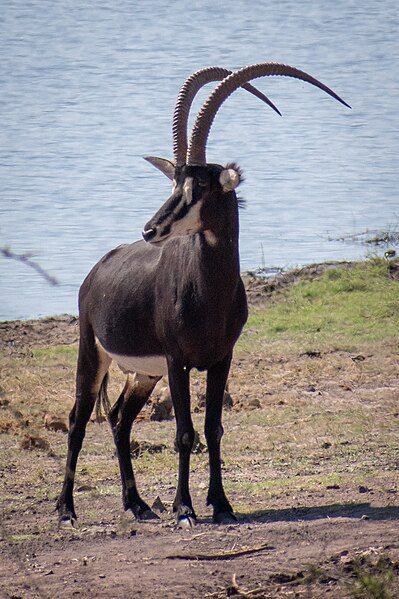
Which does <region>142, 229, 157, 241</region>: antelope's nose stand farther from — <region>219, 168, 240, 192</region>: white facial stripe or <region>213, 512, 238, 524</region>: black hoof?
<region>213, 512, 238, 524</region>: black hoof

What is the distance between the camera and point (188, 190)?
905 centimetres

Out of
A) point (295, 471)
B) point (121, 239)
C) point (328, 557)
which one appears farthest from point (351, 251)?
point (328, 557)

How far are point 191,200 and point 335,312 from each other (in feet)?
23.8

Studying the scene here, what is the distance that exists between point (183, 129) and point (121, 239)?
408 inches

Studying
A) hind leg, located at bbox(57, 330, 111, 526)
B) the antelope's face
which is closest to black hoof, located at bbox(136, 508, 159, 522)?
hind leg, located at bbox(57, 330, 111, 526)

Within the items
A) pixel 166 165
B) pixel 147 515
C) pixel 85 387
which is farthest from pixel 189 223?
pixel 147 515

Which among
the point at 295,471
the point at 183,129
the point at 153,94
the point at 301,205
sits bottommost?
the point at 153,94

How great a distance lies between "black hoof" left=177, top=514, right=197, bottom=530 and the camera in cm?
903

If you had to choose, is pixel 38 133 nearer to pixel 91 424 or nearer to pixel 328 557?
pixel 91 424

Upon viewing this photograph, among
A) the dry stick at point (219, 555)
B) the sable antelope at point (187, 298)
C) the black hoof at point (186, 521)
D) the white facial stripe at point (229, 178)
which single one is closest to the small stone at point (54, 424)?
the sable antelope at point (187, 298)

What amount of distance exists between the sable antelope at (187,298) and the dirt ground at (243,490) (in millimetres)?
355

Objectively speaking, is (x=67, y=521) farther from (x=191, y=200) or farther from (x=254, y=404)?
(x=254, y=404)

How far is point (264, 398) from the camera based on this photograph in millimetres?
12969

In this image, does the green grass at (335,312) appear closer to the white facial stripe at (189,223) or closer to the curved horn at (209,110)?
the curved horn at (209,110)
